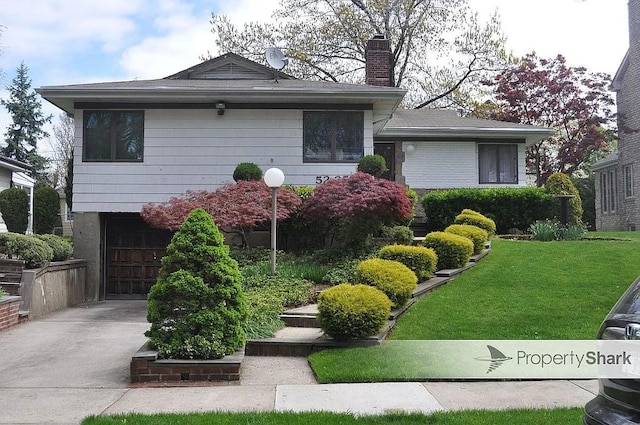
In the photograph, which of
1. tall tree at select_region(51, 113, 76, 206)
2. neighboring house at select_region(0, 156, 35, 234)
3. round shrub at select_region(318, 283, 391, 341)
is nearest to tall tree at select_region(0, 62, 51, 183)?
tall tree at select_region(51, 113, 76, 206)

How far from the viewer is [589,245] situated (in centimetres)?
1342

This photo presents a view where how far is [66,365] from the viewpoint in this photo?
806cm

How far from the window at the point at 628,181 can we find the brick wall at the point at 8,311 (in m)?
24.0

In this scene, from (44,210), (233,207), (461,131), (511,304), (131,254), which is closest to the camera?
(511,304)

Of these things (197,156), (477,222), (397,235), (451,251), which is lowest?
(451,251)

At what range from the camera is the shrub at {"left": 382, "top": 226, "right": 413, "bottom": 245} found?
1359cm

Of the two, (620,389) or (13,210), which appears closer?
(620,389)

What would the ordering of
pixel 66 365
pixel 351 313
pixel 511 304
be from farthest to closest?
1. pixel 511 304
2. pixel 351 313
3. pixel 66 365

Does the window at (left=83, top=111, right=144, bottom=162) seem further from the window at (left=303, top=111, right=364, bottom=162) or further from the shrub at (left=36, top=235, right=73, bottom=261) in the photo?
the window at (left=303, top=111, right=364, bottom=162)

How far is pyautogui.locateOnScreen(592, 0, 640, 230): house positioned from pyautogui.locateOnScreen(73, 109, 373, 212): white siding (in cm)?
1550

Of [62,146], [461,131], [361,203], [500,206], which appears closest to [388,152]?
[461,131]

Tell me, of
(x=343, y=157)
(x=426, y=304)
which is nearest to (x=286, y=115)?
(x=343, y=157)

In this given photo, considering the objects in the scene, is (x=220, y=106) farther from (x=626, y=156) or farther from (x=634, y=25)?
(x=634, y=25)

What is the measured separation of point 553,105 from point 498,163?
9.08 m
